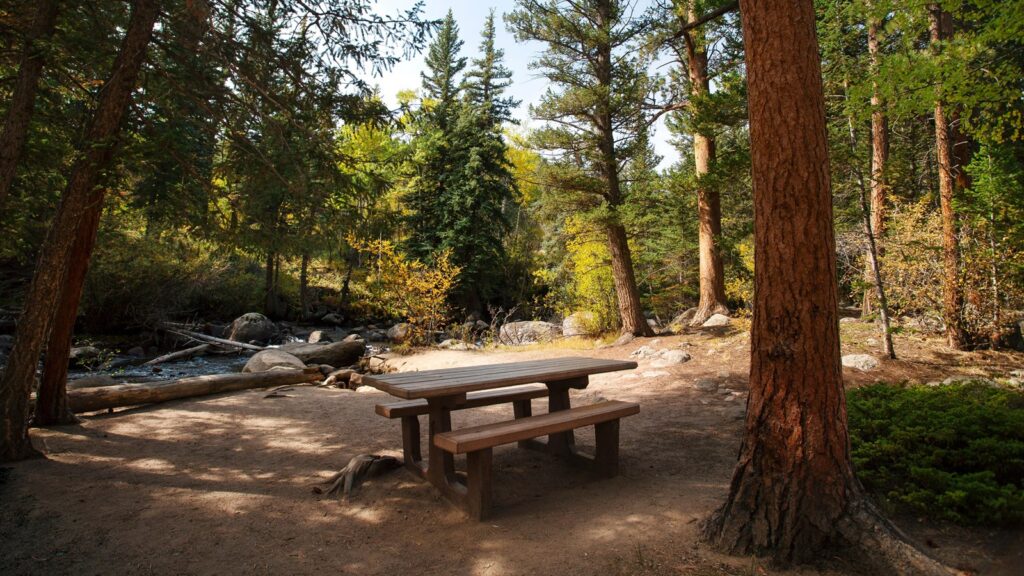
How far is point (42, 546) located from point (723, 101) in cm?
1048

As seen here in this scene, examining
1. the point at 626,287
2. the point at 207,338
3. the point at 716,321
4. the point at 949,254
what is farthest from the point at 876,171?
the point at 207,338

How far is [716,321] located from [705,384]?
14.7 feet

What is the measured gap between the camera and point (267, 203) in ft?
21.0

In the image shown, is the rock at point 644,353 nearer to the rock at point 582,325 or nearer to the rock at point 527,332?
the rock at point 582,325

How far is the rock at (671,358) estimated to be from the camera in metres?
8.68

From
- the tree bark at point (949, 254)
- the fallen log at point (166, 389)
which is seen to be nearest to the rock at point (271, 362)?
the fallen log at point (166, 389)

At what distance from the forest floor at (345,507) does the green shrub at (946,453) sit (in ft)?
0.48

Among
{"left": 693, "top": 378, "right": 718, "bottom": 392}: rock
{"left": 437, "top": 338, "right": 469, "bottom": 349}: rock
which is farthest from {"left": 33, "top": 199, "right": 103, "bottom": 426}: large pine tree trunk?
{"left": 437, "top": 338, "right": 469, "bottom": 349}: rock

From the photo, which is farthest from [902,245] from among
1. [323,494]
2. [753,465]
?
[323,494]

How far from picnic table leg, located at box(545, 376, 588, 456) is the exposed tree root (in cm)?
137

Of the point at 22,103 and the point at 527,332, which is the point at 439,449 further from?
the point at 527,332

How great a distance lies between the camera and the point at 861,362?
6.79 m

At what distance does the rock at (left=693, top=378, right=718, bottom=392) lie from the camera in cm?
702

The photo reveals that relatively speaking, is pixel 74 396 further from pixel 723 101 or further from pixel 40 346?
pixel 723 101
